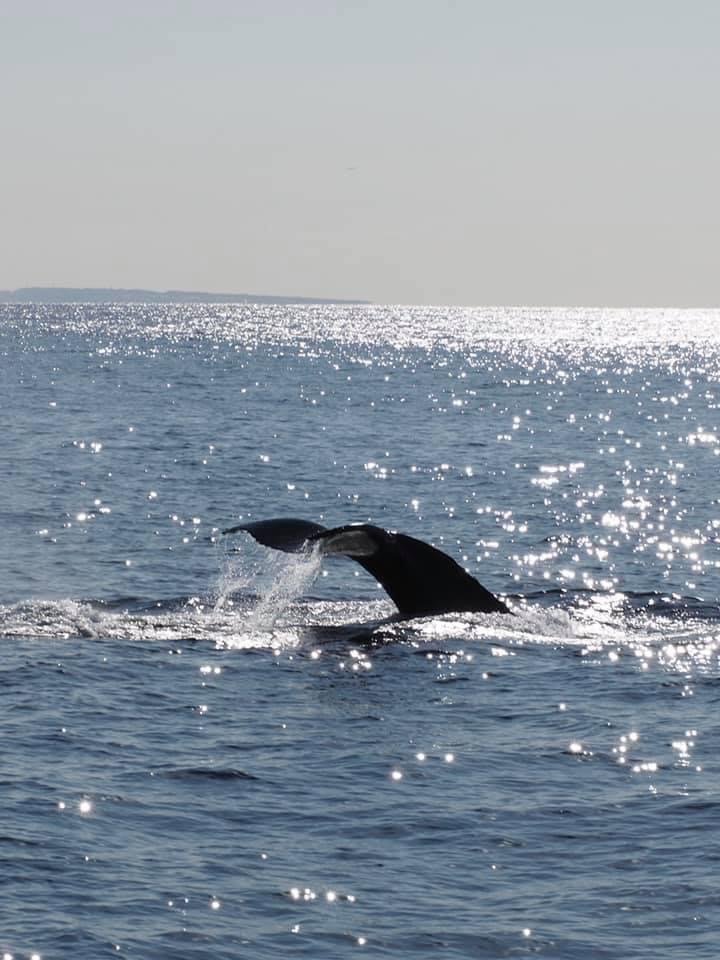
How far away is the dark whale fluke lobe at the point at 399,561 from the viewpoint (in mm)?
16984

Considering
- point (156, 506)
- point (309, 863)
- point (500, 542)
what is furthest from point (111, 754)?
point (156, 506)

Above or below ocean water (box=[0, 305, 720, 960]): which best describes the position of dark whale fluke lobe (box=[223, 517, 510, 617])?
above

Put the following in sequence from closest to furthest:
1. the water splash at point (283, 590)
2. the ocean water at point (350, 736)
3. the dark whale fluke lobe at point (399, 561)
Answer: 1. the ocean water at point (350, 736)
2. the dark whale fluke lobe at point (399, 561)
3. the water splash at point (283, 590)

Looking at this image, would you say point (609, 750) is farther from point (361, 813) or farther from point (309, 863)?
point (309, 863)

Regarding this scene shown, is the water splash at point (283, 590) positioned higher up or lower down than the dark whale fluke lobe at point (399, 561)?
lower down

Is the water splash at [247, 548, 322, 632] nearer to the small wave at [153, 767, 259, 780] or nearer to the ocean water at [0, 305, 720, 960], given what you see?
the ocean water at [0, 305, 720, 960]

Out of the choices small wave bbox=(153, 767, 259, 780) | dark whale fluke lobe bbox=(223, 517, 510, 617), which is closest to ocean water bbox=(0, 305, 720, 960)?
small wave bbox=(153, 767, 259, 780)

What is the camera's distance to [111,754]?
14695mm

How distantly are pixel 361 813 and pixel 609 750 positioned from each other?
297 cm

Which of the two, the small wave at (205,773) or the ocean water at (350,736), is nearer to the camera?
the ocean water at (350,736)

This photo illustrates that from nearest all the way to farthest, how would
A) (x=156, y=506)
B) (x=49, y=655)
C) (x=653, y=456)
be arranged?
(x=49, y=655)
(x=156, y=506)
(x=653, y=456)

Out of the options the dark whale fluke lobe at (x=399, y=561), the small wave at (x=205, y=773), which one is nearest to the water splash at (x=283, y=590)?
the dark whale fluke lobe at (x=399, y=561)

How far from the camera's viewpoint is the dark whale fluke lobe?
17.0 metres

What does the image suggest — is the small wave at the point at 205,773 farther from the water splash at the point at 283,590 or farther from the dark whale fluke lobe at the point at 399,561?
the water splash at the point at 283,590
